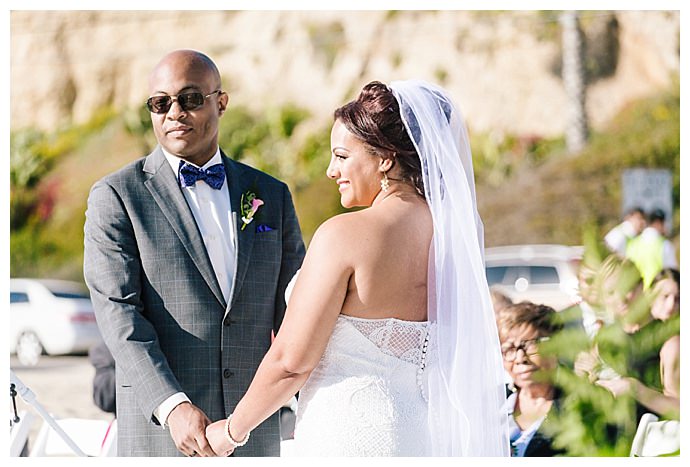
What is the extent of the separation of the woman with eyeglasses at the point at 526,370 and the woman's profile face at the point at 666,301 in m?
0.78

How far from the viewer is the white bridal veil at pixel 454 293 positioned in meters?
3.30

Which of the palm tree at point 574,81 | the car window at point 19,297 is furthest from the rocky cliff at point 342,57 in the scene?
the car window at point 19,297

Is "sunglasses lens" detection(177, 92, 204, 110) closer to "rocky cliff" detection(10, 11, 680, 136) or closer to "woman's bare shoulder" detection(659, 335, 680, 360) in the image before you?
"woman's bare shoulder" detection(659, 335, 680, 360)

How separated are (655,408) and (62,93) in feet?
80.6

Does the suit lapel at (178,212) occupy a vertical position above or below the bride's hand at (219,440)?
above

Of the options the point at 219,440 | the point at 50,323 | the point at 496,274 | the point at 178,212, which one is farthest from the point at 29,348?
the point at 219,440

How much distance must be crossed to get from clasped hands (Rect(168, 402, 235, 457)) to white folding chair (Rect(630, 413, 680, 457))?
177cm

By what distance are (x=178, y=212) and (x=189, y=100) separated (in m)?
0.40

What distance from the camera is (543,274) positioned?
1418 centimetres

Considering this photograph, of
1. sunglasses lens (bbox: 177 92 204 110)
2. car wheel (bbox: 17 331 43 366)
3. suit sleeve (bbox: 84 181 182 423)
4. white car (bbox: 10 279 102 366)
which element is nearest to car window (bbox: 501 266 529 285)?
white car (bbox: 10 279 102 366)

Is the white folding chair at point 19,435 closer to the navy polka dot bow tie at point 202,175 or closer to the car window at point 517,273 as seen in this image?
the navy polka dot bow tie at point 202,175

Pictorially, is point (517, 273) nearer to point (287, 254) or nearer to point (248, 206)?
point (287, 254)

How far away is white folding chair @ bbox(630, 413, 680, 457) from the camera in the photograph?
4.19 metres

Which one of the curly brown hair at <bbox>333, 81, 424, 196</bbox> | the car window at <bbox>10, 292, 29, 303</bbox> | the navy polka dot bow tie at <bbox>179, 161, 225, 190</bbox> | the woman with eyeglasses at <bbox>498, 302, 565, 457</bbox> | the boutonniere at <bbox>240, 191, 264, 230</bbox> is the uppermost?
the curly brown hair at <bbox>333, 81, 424, 196</bbox>
